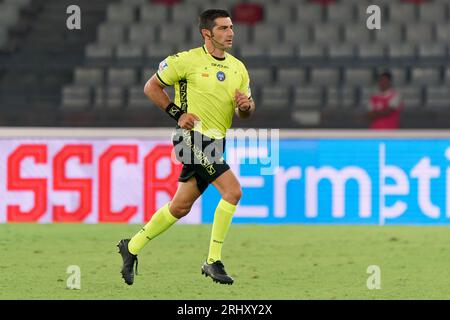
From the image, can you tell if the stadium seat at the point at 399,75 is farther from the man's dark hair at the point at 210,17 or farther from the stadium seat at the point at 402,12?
the man's dark hair at the point at 210,17

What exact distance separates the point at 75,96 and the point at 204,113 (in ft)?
22.1

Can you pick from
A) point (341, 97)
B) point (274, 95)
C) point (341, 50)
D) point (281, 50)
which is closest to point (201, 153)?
point (341, 97)

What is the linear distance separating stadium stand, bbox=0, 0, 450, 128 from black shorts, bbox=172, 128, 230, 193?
5.18 meters

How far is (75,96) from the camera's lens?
558 inches

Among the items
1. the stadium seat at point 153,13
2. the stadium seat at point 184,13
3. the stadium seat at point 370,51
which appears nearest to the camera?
the stadium seat at point 370,51

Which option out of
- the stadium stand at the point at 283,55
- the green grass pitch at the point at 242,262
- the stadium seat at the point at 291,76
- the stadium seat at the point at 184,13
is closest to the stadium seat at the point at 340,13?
the stadium stand at the point at 283,55

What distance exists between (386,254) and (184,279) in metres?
2.23

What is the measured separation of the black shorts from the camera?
24.9 ft

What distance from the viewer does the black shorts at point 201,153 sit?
24.9 feet

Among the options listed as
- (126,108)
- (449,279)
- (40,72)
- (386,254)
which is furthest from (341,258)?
(40,72)

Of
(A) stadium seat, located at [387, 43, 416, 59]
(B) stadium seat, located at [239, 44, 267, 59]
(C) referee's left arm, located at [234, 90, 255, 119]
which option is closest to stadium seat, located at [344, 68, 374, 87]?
(A) stadium seat, located at [387, 43, 416, 59]

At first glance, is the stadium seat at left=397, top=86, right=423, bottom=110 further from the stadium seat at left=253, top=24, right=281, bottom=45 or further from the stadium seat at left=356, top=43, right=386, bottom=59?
the stadium seat at left=253, top=24, right=281, bottom=45

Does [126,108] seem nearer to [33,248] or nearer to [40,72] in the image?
[40,72]

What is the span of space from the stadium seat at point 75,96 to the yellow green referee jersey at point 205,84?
6073mm
